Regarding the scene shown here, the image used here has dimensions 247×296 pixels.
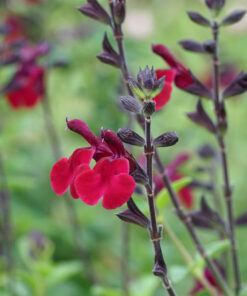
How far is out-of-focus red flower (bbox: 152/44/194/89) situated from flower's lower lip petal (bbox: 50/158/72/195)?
0.40m

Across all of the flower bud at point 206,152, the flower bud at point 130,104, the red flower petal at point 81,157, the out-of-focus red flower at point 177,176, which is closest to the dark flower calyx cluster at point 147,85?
the flower bud at point 130,104

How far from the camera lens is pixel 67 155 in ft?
8.88

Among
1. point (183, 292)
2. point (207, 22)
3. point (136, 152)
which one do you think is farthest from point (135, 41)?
point (207, 22)

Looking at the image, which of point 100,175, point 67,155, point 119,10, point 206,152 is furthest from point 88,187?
point 67,155

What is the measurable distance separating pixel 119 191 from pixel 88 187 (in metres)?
0.06

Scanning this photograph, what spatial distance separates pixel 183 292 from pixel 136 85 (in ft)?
4.32

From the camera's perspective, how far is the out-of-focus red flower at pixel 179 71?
1.16 m

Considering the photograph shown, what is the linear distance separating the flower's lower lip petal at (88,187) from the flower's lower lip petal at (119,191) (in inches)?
0.9

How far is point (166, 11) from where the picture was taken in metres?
4.60

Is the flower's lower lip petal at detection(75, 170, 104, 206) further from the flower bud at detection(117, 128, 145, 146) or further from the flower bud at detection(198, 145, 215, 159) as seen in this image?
the flower bud at detection(198, 145, 215, 159)

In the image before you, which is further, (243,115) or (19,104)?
(243,115)

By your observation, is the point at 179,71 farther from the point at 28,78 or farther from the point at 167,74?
the point at 28,78

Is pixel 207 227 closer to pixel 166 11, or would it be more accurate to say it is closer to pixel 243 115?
pixel 243 115

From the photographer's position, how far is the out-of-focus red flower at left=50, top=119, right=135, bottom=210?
2.56 feet
